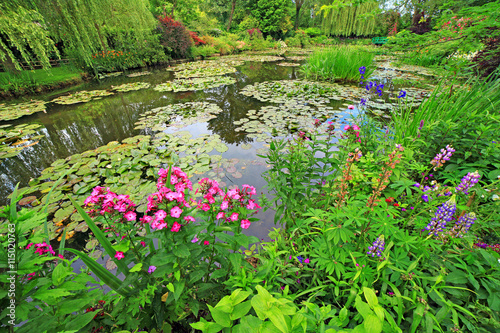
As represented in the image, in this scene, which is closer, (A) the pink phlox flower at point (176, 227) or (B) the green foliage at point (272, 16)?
(A) the pink phlox flower at point (176, 227)

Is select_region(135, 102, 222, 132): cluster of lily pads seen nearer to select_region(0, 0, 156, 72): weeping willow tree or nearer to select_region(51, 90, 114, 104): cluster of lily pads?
select_region(51, 90, 114, 104): cluster of lily pads

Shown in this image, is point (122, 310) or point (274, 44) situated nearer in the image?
point (122, 310)

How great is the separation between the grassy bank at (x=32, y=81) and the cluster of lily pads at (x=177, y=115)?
391cm

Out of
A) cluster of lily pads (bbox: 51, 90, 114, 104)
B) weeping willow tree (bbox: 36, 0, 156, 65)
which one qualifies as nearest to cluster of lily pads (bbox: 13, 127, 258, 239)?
cluster of lily pads (bbox: 51, 90, 114, 104)

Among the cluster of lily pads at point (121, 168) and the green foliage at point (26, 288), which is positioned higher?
the green foliage at point (26, 288)

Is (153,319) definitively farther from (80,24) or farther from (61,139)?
(80,24)

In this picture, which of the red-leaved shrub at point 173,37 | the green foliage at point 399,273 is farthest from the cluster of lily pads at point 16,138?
the red-leaved shrub at point 173,37

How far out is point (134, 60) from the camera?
10.6 metres

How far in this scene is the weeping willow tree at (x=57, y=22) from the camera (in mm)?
4664

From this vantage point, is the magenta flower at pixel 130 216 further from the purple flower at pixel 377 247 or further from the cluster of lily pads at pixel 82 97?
the cluster of lily pads at pixel 82 97

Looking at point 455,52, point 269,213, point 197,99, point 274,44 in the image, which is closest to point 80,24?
point 197,99

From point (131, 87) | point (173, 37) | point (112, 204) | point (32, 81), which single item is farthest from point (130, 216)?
point (173, 37)

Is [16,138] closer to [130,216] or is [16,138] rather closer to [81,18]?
[81,18]

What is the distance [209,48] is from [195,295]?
52.5 ft
